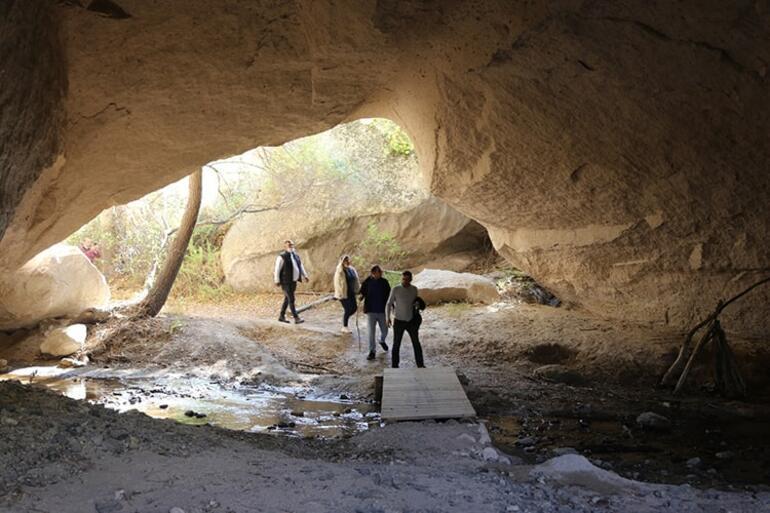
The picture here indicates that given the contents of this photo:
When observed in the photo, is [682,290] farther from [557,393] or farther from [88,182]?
[88,182]

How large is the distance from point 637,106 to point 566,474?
3.65m

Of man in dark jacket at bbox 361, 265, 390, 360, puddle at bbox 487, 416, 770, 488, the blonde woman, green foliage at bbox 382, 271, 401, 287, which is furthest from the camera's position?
green foliage at bbox 382, 271, 401, 287

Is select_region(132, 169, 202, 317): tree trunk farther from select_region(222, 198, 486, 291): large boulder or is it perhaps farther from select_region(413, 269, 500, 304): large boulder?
select_region(413, 269, 500, 304): large boulder

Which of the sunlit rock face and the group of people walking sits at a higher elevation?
the sunlit rock face

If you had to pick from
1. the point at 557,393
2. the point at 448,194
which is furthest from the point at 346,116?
the point at 557,393

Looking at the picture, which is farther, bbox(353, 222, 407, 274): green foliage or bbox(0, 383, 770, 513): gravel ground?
bbox(353, 222, 407, 274): green foliage

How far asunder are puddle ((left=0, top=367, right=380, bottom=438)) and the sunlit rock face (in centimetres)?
215

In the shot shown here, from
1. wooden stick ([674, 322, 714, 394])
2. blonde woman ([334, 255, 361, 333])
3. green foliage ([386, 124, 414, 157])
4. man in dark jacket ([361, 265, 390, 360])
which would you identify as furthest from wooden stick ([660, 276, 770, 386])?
green foliage ([386, 124, 414, 157])

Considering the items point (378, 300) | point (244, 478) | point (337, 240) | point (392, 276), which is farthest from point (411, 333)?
point (337, 240)

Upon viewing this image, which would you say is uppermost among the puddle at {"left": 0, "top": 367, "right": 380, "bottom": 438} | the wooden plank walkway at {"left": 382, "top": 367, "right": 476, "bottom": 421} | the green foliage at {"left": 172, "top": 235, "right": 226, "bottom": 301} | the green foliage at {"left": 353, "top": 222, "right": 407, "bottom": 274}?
the green foliage at {"left": 353, "top": 222, "right": 407, "bottom": 274}

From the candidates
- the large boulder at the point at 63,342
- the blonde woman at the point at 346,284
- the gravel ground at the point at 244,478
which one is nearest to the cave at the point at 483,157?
the gravel ground at the point at 244,478

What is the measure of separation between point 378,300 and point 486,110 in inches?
177

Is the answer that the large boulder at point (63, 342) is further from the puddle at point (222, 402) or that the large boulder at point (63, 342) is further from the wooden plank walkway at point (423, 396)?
the wooden plank walkway at point (423, 396)

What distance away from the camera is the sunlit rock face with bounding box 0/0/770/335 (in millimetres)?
5125
